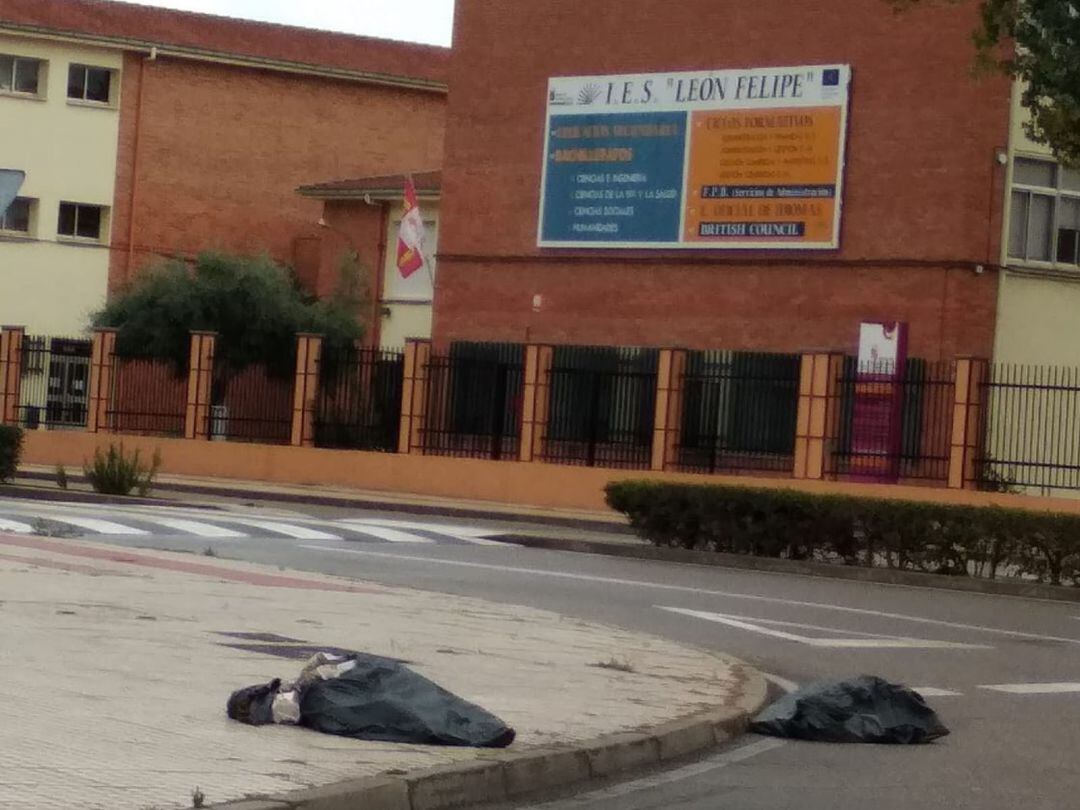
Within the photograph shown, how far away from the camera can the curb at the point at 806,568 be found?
23672 mm

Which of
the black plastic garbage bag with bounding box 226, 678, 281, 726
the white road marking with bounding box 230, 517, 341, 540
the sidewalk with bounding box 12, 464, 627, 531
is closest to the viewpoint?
the black plastic garbage bag with bounding box 226, 678, 281, 726

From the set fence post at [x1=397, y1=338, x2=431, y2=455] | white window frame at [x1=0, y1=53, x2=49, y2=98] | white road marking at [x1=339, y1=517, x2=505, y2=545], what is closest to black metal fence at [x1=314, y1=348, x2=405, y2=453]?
fence post at [x1=397, y1=338, x2=431, y2=455]

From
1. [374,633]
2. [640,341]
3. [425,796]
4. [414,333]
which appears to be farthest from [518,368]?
[425,796]

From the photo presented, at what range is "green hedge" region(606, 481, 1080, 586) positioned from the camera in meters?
24.3

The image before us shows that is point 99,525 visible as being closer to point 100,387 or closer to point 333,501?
point 333,501

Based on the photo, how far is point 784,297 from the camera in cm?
4053

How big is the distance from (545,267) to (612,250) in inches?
76.0

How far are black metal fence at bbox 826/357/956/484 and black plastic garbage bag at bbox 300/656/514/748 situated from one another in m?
25.0

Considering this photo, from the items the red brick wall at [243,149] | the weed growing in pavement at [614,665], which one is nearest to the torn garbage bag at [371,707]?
the weed growing in pavement at [614,665]

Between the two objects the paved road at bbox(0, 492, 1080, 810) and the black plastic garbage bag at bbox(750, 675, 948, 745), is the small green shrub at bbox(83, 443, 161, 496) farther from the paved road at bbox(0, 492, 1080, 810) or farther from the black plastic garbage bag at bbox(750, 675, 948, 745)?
the black plastic garbage bag at bbox(750, 675, 948, 745)

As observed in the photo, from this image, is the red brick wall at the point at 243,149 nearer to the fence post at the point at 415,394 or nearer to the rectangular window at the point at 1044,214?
the fence post at the point at 415,394

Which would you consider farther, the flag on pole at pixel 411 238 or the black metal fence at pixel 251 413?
the flag on pole at pixel 411 238

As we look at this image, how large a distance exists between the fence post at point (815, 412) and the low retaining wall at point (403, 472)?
36 centimetres

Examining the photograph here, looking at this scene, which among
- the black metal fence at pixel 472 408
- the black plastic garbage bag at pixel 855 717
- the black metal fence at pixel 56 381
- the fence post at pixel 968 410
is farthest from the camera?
the black metal fence at pixel 56 381
